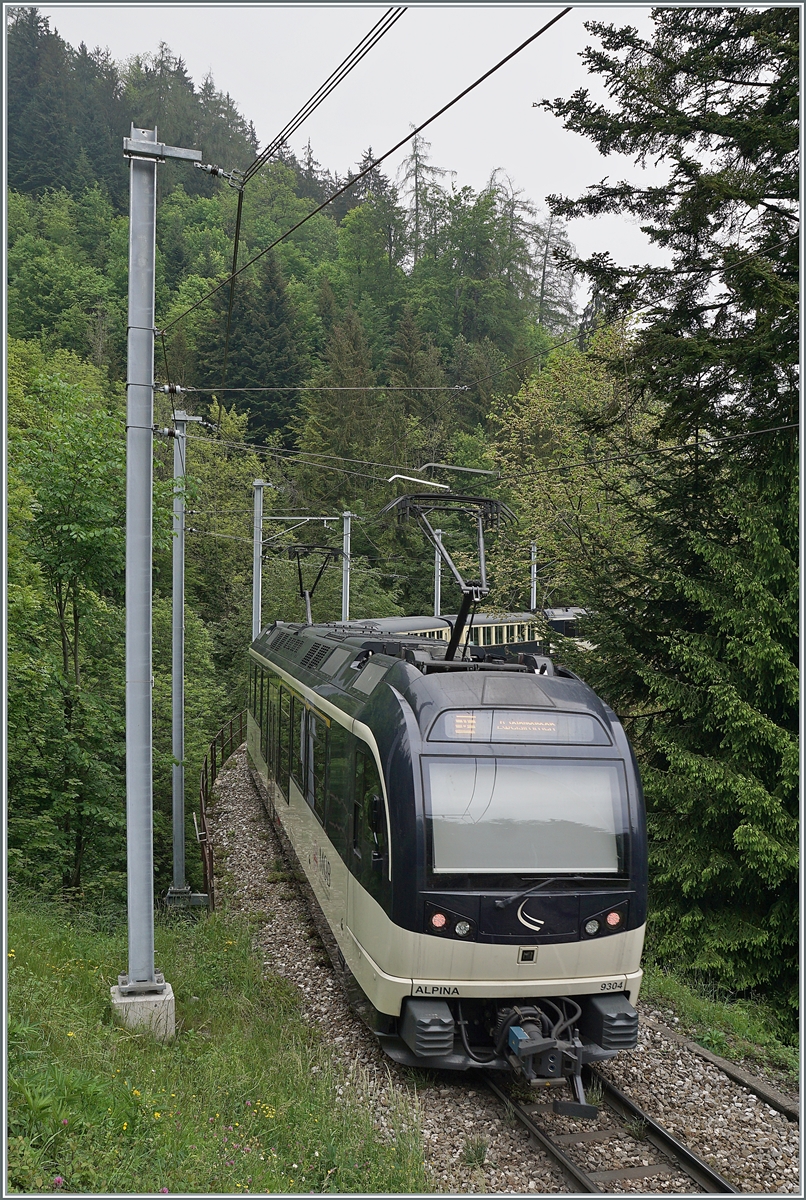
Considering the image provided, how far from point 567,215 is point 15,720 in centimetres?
995

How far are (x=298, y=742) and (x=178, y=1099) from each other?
6255mm

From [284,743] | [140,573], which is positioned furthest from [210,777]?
[140,573]

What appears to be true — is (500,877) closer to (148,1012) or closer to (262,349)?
(148,1012)

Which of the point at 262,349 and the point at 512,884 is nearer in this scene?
the point at 512,884

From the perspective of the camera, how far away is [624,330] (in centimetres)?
2158

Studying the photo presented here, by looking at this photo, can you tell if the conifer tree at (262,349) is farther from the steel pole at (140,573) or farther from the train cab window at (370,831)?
the train cab window at (370,831)

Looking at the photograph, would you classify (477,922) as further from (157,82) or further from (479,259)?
(157,82)

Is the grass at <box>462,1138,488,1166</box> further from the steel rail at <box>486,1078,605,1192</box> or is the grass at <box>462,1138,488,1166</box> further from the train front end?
the train front end

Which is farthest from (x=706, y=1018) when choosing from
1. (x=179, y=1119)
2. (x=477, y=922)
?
(x=179, y=1119)

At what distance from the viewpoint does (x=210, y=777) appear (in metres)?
19.9

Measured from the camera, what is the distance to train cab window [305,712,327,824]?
931 centimetres

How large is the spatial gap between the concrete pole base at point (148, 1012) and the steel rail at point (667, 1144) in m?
3.11

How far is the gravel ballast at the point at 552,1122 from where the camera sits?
541 centimetres

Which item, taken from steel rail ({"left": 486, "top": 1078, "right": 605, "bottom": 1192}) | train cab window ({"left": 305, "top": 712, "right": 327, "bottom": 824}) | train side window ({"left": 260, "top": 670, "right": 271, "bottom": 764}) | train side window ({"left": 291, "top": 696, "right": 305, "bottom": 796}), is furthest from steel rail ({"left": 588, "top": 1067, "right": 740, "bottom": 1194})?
train side window ({"left": 260, "top": 670, "right": 271, "bottom": 764})
